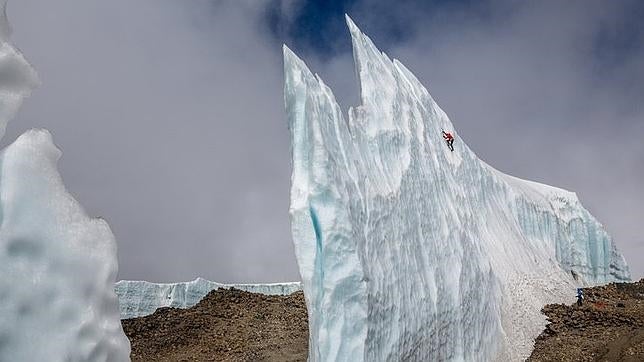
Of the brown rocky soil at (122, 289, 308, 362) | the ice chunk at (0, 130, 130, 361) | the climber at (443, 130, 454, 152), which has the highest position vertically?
the climber at (443, 130, 454, 152)

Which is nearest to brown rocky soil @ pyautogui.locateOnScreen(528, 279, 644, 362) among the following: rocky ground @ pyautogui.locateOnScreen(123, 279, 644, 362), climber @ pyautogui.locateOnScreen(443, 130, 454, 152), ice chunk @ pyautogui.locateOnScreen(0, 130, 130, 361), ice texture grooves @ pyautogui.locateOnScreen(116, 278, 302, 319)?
rocky ground @ pyautogui.locateOnScreen(123, 279, 644, 362)

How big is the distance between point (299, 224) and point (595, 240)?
23664mm

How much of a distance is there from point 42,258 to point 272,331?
10.9m

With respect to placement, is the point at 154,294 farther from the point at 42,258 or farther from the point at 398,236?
the point at 42,258

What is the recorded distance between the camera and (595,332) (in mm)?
15094

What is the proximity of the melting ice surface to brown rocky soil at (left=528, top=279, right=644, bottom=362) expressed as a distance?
1.38 feet

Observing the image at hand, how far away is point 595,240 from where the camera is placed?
28.0 m

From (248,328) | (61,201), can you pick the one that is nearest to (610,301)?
(248,328)

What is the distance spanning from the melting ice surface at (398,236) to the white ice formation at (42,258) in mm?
3588

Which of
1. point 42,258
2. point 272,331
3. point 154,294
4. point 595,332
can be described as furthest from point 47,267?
point 154,294

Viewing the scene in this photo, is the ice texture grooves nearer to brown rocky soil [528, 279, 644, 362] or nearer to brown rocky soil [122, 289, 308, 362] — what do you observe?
brown rocky soil [122, 289, 308, 362]

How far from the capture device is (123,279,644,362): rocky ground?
45.1 feet

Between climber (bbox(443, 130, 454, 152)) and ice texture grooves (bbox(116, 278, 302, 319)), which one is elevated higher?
climber (bbox(443, 130, 454, 152))

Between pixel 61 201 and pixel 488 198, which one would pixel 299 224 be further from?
pixel 488 198
